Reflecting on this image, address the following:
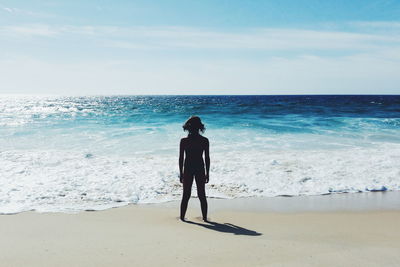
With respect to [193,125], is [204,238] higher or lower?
lower

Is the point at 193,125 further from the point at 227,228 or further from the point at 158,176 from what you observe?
the point at 158,176

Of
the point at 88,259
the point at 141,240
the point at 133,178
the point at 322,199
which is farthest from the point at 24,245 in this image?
the point at 322,199

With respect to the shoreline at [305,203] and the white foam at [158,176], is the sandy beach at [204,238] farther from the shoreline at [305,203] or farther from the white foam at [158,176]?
the white foam at [158,176]

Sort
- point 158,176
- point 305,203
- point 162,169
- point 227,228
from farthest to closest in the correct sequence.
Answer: point 162,169 < point 158,176 < point 305,203 < point 227,228

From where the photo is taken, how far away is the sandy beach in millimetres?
3498

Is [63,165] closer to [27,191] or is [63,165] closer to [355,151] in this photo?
[27,191]

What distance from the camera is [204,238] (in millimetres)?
4137

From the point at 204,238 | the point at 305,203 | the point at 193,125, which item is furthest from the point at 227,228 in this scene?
the point at 305,203

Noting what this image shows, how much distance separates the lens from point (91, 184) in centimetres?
720

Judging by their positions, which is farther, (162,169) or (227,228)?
(162,169)

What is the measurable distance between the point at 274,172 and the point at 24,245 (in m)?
5.96

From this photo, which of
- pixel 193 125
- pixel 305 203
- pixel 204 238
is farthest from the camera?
pixel 305 203

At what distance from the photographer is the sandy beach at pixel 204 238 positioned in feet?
11.5

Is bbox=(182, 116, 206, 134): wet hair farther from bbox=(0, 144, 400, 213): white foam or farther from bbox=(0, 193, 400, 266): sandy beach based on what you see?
bbox=(0, 144, 400, 213): white foam
